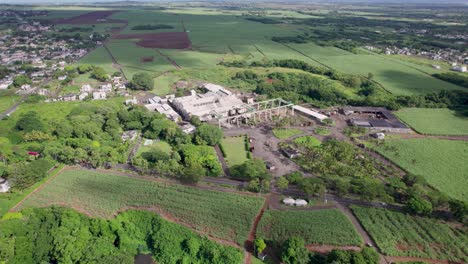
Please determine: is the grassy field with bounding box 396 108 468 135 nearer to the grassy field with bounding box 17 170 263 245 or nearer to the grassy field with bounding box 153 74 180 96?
the grassy field with bounding box 17 170 263 245

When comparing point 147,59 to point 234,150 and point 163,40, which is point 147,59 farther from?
point 234,150

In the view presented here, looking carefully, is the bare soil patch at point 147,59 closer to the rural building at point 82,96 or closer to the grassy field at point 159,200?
the rural building at point 82,96

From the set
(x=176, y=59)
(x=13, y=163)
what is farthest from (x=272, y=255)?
(x=176, y=59)

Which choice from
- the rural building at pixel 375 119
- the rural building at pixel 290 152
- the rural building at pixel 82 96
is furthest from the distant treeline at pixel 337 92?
the rural building at pixel 82 96

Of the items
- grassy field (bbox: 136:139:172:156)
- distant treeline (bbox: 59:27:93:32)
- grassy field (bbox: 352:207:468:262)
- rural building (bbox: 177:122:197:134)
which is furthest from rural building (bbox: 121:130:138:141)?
distant treeline (bbox: 59:27:93:32)

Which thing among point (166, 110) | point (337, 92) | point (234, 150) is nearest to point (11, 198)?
point (234, 150)

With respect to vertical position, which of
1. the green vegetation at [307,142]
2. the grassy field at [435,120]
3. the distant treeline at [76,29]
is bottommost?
the distant treeline at [76,29]
